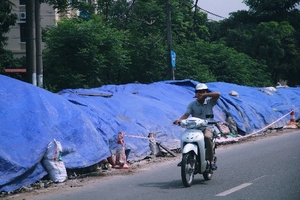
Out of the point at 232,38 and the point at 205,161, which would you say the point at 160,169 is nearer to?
the point at 205,161

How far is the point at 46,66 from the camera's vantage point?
79.5 ft

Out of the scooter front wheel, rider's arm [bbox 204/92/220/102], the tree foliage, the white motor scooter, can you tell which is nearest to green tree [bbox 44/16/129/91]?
the tree foliage

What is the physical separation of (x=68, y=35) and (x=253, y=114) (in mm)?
8390

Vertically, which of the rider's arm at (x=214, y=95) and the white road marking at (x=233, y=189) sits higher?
the rider's arm at (x=214, y=95)

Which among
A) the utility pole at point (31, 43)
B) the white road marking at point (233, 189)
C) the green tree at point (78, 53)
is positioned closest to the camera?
the white road marking at point (233, 189)

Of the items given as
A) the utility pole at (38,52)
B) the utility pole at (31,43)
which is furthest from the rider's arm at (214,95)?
the utility pole at (38,52)

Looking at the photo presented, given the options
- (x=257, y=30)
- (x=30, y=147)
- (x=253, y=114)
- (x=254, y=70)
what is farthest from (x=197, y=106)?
(x=257, y=30)

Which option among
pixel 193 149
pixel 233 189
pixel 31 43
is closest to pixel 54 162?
pixel 193 149

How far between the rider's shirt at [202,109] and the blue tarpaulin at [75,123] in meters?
2.60

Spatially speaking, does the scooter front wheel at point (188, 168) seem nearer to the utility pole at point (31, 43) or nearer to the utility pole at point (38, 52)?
the utility pole at point (31, 43)

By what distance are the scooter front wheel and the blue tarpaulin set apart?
274 centimetres

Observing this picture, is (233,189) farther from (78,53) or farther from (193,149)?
(78,53)

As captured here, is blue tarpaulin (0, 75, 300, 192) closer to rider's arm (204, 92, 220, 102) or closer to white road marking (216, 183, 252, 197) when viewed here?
rider's arm (204, 92, 220, 102)

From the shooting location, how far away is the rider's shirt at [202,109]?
977cm
